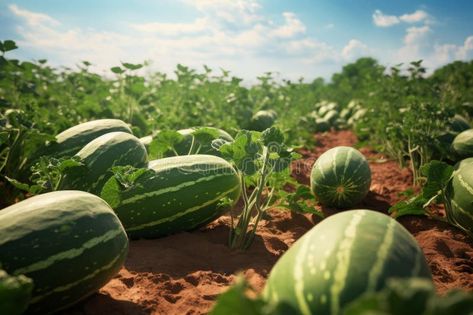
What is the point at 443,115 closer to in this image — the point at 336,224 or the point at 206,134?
the point at 206,134

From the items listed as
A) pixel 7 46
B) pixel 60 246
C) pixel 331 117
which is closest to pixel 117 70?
pixel 7 46

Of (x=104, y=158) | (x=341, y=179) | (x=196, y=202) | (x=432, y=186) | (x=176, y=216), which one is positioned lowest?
(x=176, y=216)

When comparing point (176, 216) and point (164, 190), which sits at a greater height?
point (164, 190)

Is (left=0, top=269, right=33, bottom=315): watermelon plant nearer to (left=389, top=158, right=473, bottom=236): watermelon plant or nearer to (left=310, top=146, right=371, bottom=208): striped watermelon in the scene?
(left=389, top=158, right=473, bottom=236): watermelon plant

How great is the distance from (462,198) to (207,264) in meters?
2.32

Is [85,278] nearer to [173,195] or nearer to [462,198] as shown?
[173,195]

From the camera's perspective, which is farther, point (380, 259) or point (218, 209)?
point (218, 209)

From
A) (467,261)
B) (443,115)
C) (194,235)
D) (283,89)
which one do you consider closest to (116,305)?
(194,235)

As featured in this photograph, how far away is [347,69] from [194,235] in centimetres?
3083

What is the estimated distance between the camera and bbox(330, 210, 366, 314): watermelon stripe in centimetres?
164

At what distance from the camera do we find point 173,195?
11.9 feet

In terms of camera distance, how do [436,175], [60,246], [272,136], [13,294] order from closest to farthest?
[13,294]
[60,246]
[272,136]
[436,175]

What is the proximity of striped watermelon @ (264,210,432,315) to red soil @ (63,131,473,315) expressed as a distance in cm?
94

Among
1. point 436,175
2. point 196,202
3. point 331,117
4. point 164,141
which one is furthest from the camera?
point 331,117
